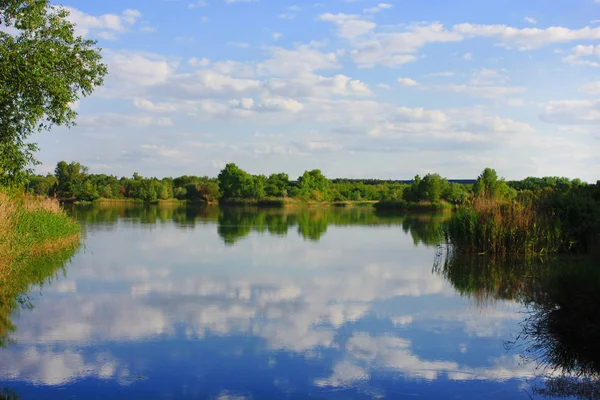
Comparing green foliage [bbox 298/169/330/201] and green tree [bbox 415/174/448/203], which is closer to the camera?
green tree [bbox 415/174/448/203]

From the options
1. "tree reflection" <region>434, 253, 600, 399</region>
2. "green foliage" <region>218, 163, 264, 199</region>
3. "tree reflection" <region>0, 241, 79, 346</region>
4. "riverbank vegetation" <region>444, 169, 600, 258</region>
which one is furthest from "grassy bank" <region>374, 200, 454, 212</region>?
"tree reflection" <region>434, 253, 600, 399</region>

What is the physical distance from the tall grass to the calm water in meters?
2.66

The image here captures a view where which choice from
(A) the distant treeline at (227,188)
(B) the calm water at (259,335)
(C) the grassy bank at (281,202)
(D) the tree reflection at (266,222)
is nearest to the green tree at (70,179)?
(A) the distant treeline at (227,188)

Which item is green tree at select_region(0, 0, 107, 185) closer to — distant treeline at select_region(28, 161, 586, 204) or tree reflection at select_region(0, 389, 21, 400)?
tree reflection at select_region(0, 389, 21, 400)

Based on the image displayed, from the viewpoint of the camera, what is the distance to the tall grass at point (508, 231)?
16.4 metres

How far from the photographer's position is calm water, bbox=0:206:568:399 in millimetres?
6148

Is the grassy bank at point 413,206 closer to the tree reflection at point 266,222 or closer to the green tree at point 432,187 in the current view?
the green tree at point 432,187

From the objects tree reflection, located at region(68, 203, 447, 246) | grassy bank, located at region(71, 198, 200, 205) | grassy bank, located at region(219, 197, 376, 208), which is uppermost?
grassy bank, located at region(219, 197, 376, 208)

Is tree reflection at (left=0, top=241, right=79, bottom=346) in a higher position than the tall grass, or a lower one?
lower

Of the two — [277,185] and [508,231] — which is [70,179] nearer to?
[277,185]

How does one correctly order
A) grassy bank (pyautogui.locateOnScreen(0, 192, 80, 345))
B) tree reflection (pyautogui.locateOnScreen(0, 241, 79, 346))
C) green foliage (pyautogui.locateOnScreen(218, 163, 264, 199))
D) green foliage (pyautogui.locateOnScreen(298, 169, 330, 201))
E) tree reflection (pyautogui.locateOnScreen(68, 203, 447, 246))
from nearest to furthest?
tree reflection (pyautogui.locateOnScreen(0, 241, 79, 346))
grassy bank (pyautogui.locateOnScreen(0, 192, 80, 345))
tree reflection (pyautogui.locateOnScreen(68, 203, 447, 246))
green foliage (pyautogui.locateOnScreen(218, 163, 264, 199))
green foliage (pyautogui.locateOnScreen(298, 169, 330, 201))

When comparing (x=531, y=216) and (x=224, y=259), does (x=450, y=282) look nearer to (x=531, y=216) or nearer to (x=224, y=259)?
(x=531, y=216)

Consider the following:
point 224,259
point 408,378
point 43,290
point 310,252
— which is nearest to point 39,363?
point 408,378

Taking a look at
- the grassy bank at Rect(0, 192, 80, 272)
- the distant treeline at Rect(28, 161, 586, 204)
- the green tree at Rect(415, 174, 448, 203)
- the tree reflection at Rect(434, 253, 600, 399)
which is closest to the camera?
the tree reflection at Rect(434, 253, 600, 399)
